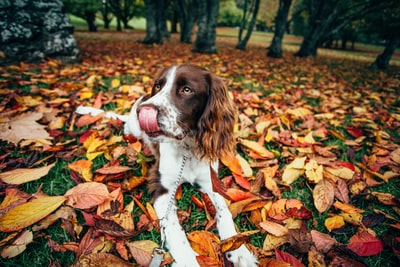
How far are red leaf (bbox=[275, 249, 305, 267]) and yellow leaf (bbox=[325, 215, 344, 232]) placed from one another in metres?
0.48

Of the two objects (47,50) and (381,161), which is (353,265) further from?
(47,50)

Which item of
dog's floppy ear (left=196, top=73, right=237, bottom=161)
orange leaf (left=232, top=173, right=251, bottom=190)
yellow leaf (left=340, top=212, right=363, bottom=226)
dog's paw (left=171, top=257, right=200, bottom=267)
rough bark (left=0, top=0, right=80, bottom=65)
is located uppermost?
rough bark (left=0, top=0, right=80, bottom=65)

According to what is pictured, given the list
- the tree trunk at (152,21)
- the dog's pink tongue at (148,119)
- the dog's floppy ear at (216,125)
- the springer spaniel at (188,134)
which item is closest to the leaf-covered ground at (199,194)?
the springer spaniel at (188,134)

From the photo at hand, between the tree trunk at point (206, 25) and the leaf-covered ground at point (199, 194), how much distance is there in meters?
7.19

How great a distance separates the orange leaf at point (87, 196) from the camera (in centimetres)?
158

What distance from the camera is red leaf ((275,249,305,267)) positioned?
1297 mm

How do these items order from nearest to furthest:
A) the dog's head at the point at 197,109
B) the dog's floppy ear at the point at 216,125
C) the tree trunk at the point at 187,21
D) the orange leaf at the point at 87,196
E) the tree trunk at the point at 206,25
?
the orange leaf at the point at 87,196 < the dog's head at the point at 197,109 < the dog's floppy ear at the point at 216,125 < the tree trunk at the point at 206,25 < the tree trunk at the point at 187,21

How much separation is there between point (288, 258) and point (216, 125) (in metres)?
1.10

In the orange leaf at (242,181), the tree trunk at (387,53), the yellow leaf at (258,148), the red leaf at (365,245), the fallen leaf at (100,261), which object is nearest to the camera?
the fallen leaf at (100,261)

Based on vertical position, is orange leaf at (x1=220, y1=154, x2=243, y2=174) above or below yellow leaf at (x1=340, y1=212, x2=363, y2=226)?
above

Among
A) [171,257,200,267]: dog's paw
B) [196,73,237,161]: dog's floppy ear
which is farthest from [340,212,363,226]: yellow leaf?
[171,257,200,267]: dog's paw

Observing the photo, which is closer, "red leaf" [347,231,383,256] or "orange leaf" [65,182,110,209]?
"red leaf" [347,231,383,256]

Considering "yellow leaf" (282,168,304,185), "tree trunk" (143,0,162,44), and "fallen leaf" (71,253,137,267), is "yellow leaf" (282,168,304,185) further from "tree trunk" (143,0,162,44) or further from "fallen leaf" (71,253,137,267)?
"tree trunk" (143,0,162,44)

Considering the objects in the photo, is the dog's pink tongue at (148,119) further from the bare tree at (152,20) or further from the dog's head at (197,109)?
the bare tree at (152,20)
